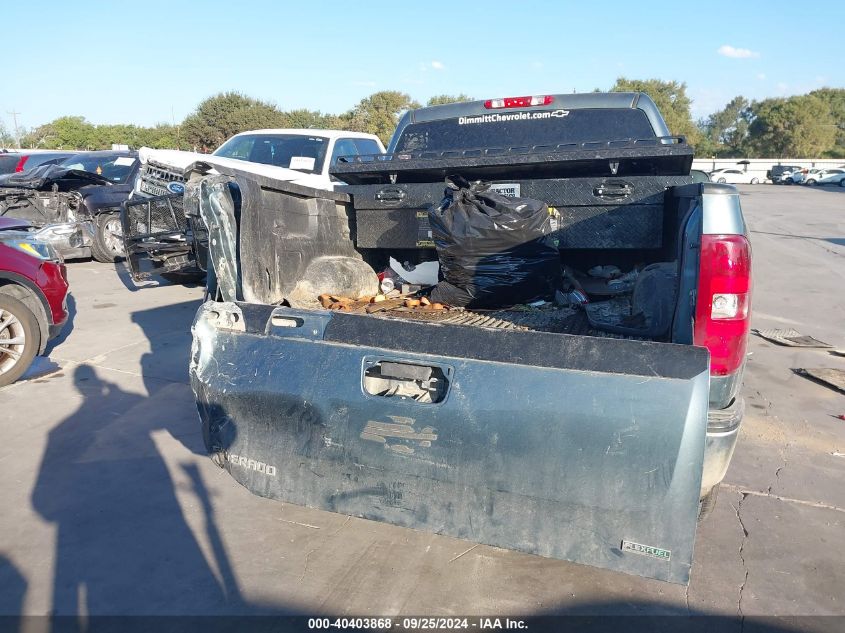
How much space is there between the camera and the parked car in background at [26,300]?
5.89 meters

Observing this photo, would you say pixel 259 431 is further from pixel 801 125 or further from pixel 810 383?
pixel 801 125

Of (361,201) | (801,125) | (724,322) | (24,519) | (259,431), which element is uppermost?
(801,125)

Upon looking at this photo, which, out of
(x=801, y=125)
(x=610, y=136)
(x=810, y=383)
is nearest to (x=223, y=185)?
(x=610, y=136)

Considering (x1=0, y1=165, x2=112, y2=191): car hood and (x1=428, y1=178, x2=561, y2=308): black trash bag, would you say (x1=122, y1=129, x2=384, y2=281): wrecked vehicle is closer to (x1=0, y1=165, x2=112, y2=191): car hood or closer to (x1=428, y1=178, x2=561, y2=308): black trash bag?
(x1=0, y1=165, x2=112, y2=191): car hood

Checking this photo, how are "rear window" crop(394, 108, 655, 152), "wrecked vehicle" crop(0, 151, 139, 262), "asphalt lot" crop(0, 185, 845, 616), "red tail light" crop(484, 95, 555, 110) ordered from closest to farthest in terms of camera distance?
"asphalt lot" crop(0, 185, 845, 616), "rear window" crop(394, 108, 655, 152), "red tail light" crop(484, 95, 555, 110), "wrecked vehicle" crop(0, 151, 139, 262)

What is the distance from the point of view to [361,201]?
166 inches

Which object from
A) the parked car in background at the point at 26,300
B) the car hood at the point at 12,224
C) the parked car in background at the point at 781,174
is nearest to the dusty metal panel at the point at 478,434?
the parked car in background at the point at 26,300

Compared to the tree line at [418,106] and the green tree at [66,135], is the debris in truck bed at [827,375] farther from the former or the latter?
the green tree at [66,135]

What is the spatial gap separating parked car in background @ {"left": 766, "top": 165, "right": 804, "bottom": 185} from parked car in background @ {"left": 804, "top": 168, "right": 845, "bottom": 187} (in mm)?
1391

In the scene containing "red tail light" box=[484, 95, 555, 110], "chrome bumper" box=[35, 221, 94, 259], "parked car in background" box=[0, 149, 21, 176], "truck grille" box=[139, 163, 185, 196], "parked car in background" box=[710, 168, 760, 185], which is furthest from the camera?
"parked car in background" box=[710, 168, 760, 185]

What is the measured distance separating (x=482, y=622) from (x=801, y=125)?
7623cm

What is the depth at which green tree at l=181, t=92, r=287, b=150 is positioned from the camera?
127 ft

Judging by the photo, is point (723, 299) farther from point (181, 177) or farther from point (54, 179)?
point (54, 179)

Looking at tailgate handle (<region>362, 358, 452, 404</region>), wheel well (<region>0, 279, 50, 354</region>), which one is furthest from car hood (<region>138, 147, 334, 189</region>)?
tailgate handle (<region>362, 358, 452, 404</region>)
